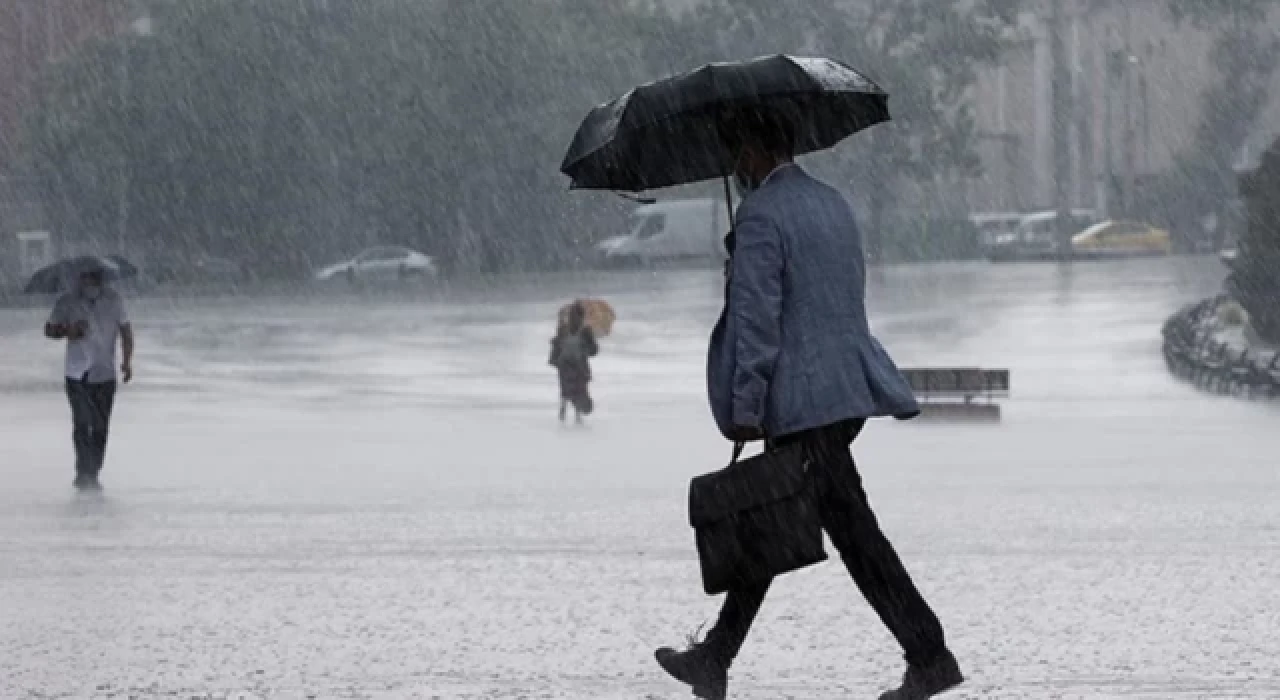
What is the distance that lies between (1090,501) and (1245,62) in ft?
236

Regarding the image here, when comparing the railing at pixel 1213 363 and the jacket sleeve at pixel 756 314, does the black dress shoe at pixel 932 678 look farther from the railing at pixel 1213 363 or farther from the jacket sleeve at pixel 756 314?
the railing at pixel 1213 363

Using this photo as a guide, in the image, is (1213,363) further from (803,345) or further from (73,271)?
(803,345)

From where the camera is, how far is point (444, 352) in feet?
119

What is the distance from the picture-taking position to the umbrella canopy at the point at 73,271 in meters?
16.8

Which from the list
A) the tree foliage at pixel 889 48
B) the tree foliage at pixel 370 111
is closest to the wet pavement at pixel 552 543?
the tree foliage at pixel 370 111

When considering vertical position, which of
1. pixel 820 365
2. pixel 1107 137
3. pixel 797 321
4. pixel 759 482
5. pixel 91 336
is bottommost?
pixel 759 482

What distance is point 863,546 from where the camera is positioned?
288 inches

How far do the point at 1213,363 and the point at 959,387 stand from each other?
5699 millimetres

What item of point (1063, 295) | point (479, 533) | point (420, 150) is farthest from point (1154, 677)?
point (420, 150)

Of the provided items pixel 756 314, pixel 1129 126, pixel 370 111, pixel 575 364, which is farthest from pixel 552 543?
pixel 1129 126

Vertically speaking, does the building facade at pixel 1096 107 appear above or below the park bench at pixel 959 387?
above

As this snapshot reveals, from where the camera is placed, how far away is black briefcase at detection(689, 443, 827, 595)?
722cm

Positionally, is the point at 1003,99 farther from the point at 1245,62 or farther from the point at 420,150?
the point at 420,150

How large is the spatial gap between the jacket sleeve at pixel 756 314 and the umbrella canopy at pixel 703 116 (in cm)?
40
